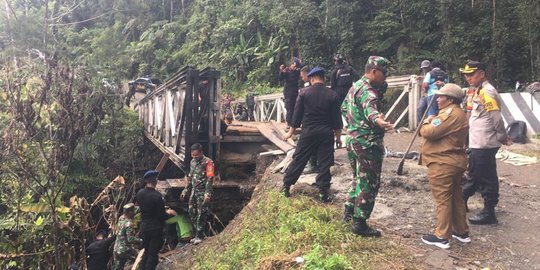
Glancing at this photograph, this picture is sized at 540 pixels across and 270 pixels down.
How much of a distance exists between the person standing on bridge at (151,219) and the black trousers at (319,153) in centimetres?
211

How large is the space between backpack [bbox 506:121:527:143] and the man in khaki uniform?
6158 millimetres

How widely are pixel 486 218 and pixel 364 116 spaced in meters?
1.82

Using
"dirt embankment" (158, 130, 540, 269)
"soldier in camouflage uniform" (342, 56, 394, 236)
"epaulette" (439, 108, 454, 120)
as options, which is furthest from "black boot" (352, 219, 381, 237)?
"epaulette" (439, 108, 454, 120)

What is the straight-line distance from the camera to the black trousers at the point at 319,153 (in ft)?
15.4

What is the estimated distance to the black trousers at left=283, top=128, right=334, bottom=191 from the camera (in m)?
4.70

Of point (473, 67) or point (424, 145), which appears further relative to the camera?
point (473, 67)

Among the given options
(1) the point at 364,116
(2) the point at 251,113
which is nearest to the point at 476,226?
(1) the point at 364,116

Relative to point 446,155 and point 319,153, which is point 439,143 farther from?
point 319,153

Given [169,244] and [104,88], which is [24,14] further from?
[169,244]

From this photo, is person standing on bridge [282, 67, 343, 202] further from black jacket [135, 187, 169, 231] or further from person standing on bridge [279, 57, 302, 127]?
person standing on bridge [279, 57, 302, 127]

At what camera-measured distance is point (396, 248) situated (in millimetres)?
3531

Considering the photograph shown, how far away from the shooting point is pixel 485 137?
4059mm

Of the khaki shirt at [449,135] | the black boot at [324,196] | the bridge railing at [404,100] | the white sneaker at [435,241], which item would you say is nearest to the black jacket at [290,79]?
the bridge railing at [404,100]

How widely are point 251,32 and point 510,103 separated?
1665 centimetres
